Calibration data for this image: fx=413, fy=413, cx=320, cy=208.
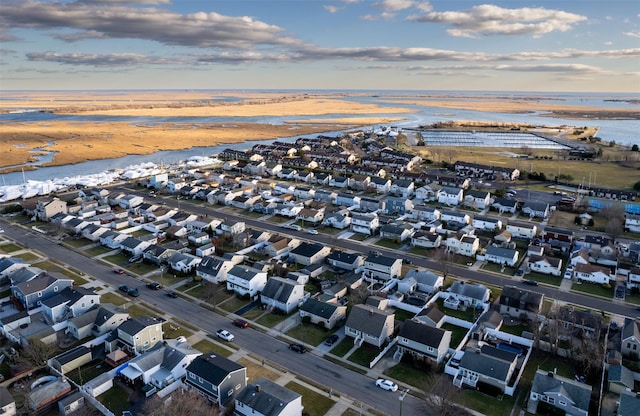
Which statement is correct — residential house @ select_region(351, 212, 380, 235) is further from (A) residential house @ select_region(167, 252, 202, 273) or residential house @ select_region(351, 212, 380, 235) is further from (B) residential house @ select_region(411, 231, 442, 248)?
(A) residential house @ select_region(167, 252, 202, 273)

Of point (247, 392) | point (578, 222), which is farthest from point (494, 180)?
point (247, 392)

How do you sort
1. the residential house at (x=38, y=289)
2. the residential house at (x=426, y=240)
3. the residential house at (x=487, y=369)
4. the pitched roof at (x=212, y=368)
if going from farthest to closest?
the residential house at (x=426, y=240), the residential house at (x=38, y=289), the residential house at (x=487, y=369), the pitched roof at (x=212, y=368)

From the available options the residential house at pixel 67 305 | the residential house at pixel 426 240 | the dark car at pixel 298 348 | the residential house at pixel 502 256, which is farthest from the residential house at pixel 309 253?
the residential house at pixel 67 305

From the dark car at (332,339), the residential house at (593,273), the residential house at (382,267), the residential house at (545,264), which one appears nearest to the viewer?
the dark car at (332,339)

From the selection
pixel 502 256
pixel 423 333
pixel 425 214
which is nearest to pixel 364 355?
pixel 423 333

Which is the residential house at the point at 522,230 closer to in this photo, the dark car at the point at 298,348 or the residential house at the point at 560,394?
the residential house at the point at 560,394

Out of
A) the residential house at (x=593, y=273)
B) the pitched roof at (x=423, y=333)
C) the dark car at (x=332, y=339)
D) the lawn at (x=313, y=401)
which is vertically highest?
the residential house at (x=593, y=273)

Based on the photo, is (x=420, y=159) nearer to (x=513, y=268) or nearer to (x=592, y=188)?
(x=592, y=188)
